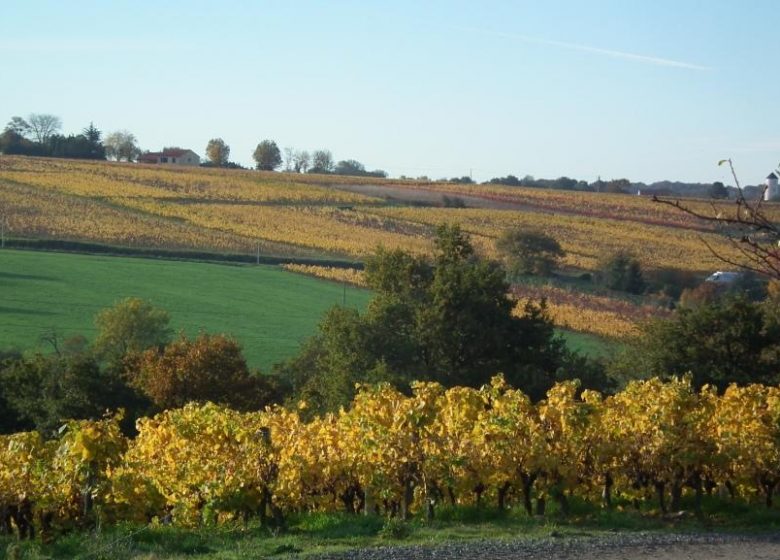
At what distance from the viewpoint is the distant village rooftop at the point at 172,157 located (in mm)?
134500

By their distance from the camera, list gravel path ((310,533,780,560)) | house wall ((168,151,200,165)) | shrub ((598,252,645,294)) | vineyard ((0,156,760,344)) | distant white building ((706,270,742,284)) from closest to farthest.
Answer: gravel path ((310,533,780,560)), distant white building ((706,270,742,284)), shrub ((598,252,645,294)), vineyard ((0,156,760,344)), house wall ((168,151,200,165))

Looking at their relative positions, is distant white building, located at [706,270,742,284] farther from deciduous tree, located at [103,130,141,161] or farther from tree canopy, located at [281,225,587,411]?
deciduous tree, located at [103,130,141,161]

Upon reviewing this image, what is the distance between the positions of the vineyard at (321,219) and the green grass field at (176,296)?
4.25 meters

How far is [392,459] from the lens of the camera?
13.6 meters

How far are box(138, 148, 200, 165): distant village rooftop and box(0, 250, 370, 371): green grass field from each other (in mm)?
73947

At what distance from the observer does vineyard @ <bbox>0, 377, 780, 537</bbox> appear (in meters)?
13.2

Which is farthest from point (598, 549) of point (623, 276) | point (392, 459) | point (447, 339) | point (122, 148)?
point (122, 148)

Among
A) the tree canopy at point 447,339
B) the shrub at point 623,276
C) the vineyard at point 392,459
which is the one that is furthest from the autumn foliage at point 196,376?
the shrub at point 623,276

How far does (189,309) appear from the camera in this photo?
5275 cm

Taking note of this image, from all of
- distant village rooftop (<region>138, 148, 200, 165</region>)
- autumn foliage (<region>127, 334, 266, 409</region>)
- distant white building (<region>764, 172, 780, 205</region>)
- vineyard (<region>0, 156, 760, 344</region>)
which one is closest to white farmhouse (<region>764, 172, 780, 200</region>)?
distant white building (<region>764, 172, 780, 205</region>)

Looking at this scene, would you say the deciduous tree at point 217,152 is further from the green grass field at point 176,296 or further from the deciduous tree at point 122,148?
the green grass field at point 176,296

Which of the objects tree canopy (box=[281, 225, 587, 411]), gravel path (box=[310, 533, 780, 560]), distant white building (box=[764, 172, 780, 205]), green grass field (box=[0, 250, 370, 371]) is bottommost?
green grass field (box=[0, 250, 370, 371])

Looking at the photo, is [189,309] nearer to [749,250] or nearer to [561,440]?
[561,440]

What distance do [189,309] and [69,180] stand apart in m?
41.7
